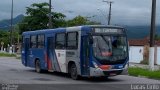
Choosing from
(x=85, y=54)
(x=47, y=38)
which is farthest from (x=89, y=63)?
(x=47, y=38)

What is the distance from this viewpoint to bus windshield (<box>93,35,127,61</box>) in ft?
70.1

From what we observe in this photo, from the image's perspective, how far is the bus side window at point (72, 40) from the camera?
891 inches

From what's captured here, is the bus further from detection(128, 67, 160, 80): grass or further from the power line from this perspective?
the power line

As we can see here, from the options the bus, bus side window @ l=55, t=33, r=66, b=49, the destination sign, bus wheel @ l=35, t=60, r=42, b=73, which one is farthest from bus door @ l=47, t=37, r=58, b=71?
the destination sign

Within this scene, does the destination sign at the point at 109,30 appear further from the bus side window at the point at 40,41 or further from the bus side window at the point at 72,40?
the bus side window at the point at 40,41

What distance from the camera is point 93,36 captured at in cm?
2147

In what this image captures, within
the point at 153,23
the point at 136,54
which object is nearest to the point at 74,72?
the point at 153,23

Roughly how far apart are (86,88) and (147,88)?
7.99ft

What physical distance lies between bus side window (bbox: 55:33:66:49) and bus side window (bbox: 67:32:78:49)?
1.90ft

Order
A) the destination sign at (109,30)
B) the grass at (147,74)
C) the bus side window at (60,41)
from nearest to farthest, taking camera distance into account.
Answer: the destination sign at (109,30)
the bus side window at (60,41)
the grass at (147,74)

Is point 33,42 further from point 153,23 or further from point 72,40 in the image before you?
point 153,23

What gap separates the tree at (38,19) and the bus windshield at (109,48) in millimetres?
57641

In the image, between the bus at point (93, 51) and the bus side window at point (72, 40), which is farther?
the bus side window at point (72, 40)

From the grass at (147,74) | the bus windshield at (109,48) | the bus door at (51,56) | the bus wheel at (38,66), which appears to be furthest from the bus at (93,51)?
the bus wheel at (38,66)
